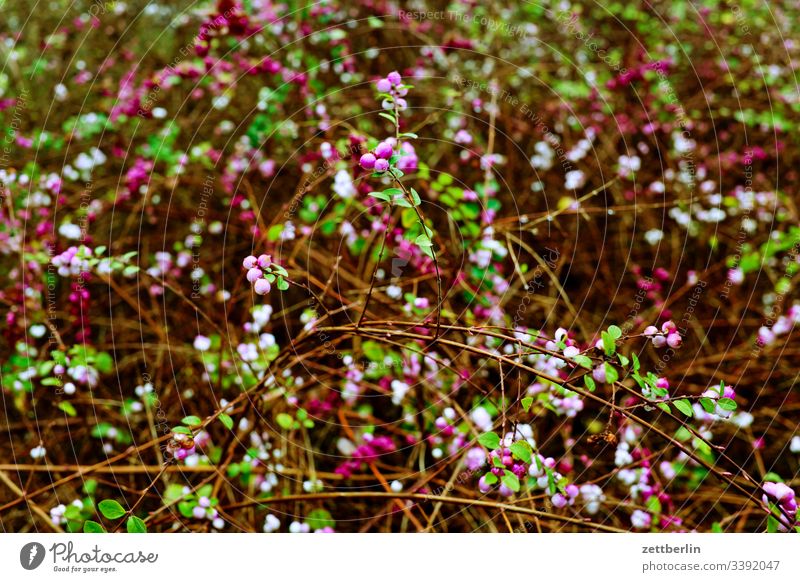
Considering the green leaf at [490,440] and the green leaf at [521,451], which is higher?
the green leaf at [490,440]

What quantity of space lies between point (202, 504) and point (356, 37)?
2.25m

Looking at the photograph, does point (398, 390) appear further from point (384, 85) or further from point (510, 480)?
point (384, 85)

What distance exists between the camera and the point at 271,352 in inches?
78.7

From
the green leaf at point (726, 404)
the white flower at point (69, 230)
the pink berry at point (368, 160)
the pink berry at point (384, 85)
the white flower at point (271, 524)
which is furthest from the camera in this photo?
the white flower at point (69, 230)

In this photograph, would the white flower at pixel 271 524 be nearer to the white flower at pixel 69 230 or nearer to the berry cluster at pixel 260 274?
the berry cluster at pixel 260 274

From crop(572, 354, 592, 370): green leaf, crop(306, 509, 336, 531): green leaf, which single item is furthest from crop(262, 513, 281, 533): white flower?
crop(572, 354, 592, 370): green leaf

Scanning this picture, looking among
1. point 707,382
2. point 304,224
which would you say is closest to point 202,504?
point 304,224

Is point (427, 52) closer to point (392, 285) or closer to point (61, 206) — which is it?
point (392, 285)

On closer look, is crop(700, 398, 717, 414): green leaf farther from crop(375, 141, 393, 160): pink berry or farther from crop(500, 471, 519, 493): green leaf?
crop(375, 141, 393, 160): pink berry

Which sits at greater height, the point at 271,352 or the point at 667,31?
the point at 667,31

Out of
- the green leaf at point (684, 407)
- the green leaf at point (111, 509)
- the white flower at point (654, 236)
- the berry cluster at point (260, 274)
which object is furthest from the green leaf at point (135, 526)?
the white flower at point (654, 236)
